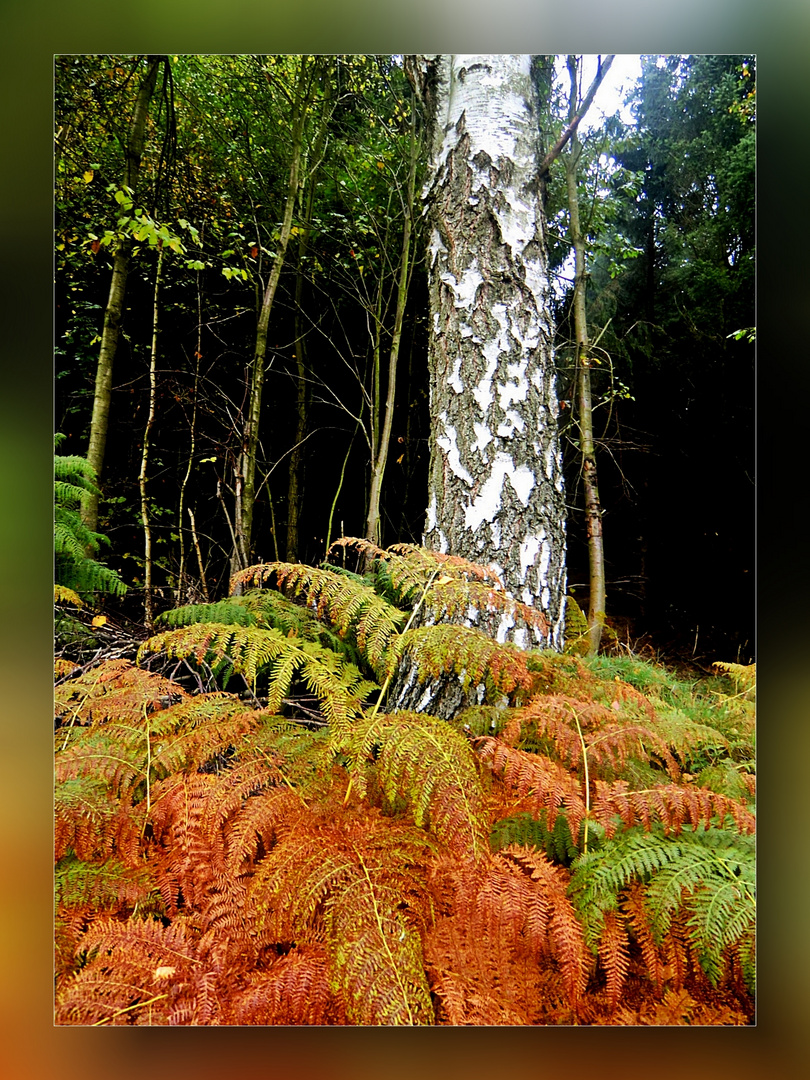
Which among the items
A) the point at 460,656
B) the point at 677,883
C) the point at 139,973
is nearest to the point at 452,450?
the point at 460,656

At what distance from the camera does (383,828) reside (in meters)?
1.78

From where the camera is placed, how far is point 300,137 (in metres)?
2.00

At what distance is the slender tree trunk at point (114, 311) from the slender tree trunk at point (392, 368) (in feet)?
2.47

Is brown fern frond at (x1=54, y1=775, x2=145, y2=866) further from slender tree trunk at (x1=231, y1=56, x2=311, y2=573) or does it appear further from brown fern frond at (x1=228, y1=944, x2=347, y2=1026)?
slender tree trunk at (x1=231, y1=56, x2=311, y2=573)

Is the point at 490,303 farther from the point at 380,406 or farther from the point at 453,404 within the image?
the point at 380,406

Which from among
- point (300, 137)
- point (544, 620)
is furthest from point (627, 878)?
point (300, 137)

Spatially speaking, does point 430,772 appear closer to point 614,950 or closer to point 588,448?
point 614,950

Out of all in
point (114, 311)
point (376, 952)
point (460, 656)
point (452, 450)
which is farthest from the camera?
point (452, 450)

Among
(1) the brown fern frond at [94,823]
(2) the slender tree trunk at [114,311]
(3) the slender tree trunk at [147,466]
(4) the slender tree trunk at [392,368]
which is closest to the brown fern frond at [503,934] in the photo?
(1) the brown fern frond at [94,823]

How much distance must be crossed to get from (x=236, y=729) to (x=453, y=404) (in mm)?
1104

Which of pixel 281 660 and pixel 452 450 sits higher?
pixel 452 450

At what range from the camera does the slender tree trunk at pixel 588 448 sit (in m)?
2.00

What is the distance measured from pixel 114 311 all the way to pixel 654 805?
196 centimetres
